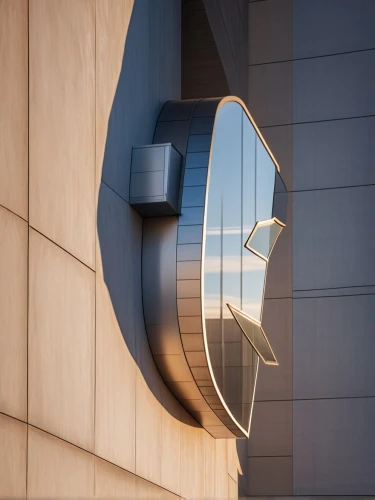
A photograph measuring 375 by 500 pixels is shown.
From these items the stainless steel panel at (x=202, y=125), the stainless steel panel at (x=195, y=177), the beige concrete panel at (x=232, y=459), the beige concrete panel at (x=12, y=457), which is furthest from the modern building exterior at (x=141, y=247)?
the stainless steel panel at (x=195, y=177)

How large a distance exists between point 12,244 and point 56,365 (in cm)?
111

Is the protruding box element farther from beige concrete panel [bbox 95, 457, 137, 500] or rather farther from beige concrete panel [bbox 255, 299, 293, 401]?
beige concrete panel [bbox 255, 299, 293, 401]

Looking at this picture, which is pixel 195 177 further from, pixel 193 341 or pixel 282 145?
pixel 282 145

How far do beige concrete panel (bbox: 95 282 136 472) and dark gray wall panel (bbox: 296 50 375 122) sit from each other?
10.8 metres

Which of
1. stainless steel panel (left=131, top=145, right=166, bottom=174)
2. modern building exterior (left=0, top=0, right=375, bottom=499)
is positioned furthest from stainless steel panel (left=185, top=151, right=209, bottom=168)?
modern building exterior (left=0, top=0, right=375, bottom=499)

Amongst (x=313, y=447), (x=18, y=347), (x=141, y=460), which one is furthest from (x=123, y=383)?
(x=313, y=447)

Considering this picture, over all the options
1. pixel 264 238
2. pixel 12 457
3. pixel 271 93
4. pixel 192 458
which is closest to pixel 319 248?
pixel 271 93

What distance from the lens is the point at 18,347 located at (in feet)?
19.0

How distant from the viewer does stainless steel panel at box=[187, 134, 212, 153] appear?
30.6 feet

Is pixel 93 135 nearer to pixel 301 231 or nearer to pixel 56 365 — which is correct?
pixel 56 365

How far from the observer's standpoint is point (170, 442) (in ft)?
32.0

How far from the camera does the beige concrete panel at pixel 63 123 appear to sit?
6363 mm

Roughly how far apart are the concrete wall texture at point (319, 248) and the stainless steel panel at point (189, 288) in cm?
865

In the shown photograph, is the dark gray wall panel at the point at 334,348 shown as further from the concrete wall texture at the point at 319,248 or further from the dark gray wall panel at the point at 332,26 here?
the dark gray wall panel at the point at 332,26
